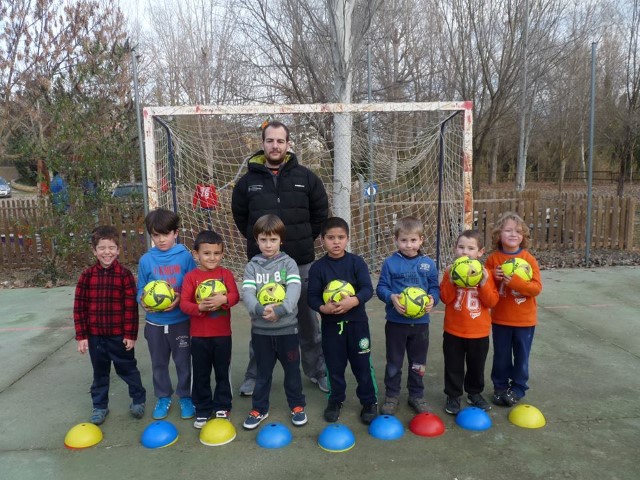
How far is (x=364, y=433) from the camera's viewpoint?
10.5 feet

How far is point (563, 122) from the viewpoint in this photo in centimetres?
2366

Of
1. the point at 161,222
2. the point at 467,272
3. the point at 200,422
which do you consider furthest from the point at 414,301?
the point at 161,222

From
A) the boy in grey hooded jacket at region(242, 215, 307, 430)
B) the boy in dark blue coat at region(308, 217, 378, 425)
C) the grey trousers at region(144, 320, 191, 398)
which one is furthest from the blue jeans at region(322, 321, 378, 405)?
the grey trousers at region(144, 320, 191, 398)

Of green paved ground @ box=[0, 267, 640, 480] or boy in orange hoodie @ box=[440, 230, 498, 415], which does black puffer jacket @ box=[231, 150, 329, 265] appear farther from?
green paved ground @ box=[0, 267, 640, 480]

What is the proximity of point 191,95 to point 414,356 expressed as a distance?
12033 millimetres

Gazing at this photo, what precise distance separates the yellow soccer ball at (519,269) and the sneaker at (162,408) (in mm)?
2630

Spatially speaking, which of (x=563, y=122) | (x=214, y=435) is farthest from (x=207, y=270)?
(x=563, y=122)

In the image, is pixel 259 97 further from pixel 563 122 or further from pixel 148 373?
pixel 563 122

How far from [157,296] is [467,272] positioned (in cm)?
206

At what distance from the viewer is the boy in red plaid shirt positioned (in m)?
3.33

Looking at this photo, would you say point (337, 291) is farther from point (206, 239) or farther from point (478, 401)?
point (478, 401)

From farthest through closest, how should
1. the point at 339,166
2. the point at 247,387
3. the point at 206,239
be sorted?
the point at 339,166
the point at 247,387
the point at 206,239

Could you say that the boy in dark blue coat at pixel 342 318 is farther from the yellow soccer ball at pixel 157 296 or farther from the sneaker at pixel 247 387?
the yellow soccer ball at pixel 157 296

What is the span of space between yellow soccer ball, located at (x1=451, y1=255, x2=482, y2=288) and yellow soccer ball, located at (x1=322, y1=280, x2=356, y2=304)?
704 mm
